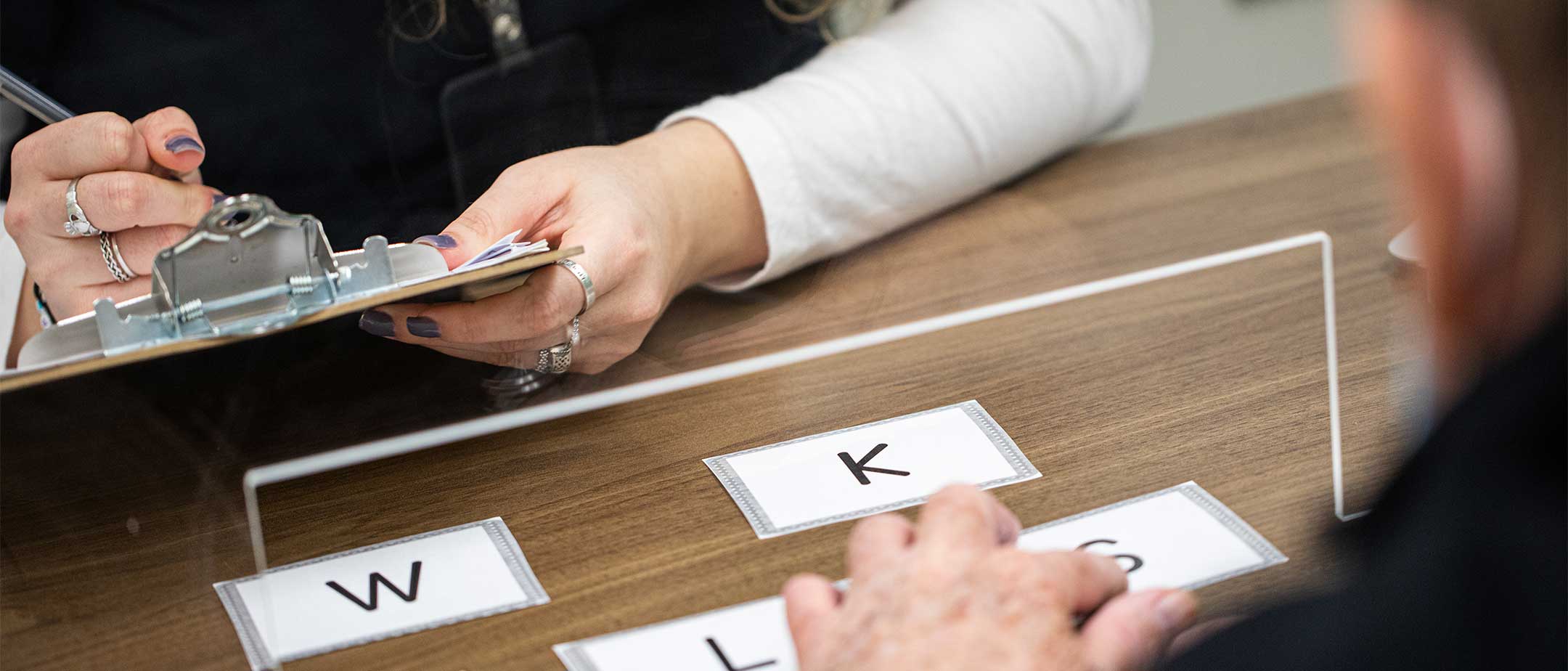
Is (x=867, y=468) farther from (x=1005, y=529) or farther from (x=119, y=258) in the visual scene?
(x=119, y=258)

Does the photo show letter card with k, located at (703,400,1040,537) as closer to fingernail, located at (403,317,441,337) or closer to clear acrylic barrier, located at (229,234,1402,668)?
clear acrylic barrier, located at (229,234,1402,668)

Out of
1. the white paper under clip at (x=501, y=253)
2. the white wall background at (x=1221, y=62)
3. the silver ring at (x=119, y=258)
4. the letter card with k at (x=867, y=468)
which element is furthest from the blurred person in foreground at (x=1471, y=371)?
the white wall background at (x=1221, y=62)

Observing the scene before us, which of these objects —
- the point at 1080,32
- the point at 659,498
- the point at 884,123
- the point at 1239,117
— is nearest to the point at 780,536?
the point at 659,498

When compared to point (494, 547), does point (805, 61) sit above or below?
above

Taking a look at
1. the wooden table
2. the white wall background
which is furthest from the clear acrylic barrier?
the white wall background

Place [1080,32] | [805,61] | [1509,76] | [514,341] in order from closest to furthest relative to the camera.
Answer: [1509,76], [514,341], [805,61], [1080,32]

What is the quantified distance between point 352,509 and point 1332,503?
1.26 feet

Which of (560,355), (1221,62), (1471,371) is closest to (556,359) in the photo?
(560,355)

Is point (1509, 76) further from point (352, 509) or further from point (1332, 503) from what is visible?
point (352, 509)

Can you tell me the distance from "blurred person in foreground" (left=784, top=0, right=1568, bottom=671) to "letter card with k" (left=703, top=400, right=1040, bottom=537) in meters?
0.17

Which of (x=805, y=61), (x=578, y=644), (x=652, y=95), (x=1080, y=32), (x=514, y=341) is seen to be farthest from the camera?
(x=1080, y=32)

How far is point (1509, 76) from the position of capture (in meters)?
0.28

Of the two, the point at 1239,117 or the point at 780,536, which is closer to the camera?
the point at 780,536

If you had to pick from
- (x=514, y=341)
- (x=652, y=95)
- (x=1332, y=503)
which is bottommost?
(x=1332, y=503)
